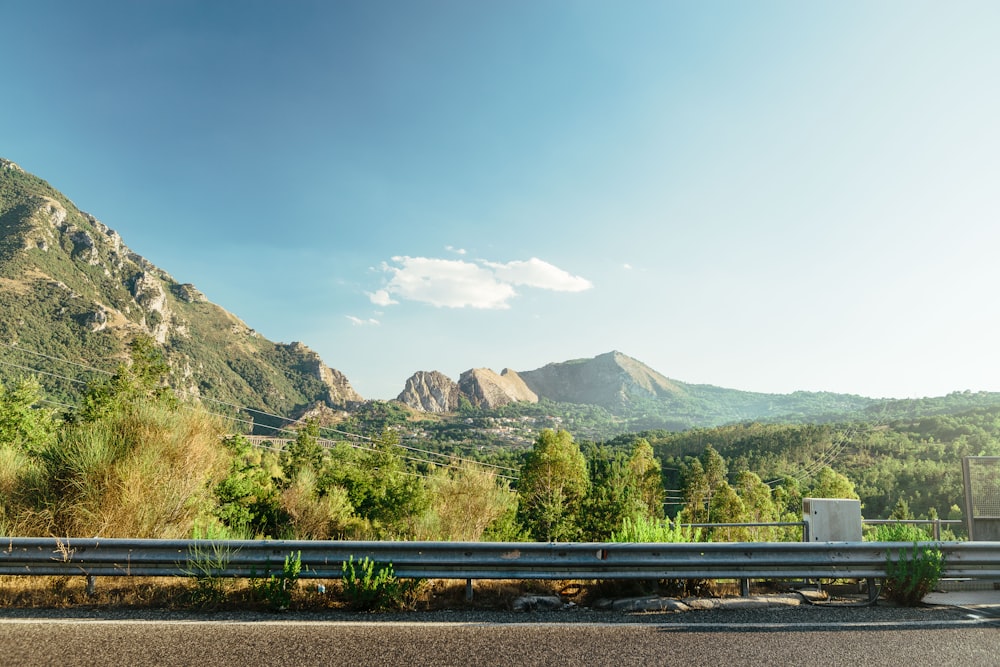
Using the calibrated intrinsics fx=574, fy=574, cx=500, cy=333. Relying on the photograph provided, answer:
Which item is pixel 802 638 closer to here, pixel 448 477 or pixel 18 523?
pixel 18 523

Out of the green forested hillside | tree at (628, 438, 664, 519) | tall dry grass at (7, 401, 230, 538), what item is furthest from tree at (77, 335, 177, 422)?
the green forested hillside

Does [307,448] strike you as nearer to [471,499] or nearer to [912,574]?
[471,499]

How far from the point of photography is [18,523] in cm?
630

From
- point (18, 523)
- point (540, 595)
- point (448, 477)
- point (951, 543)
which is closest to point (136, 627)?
point (18, 523)

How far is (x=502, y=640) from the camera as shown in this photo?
4.50 m

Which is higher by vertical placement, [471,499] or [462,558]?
[462,558]

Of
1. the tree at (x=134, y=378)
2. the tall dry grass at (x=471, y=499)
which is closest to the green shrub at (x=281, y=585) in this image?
the tall dry grass at (x=471, y=499)

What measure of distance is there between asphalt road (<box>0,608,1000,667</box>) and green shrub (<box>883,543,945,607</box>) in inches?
20.2

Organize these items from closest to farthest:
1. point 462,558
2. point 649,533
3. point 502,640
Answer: point 502,640 → point 462,558 → point 649,533

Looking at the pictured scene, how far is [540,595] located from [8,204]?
10023 inches

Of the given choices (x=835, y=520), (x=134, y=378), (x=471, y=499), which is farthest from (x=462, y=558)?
(x=134, y=378)

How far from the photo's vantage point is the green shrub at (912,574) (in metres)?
5.86

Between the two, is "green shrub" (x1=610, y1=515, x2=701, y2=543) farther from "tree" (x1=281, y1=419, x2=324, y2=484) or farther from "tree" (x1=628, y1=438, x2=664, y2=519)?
"tree" (x1=628, y1=438, x2=664, y2=519)

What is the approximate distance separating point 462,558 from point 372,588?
877mm
